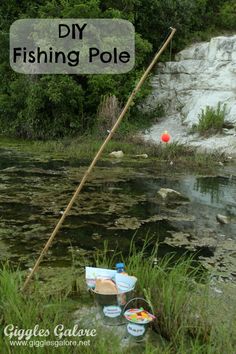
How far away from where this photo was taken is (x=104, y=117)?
11.0 m

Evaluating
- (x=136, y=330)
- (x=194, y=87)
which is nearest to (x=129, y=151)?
(x=194, y=87)

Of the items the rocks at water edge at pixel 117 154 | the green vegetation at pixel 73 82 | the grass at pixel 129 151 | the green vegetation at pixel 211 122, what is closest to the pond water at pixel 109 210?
the grass at pixel 129 151

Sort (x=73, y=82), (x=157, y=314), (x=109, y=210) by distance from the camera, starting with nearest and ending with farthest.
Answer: (x=157, y=314), (x=109, y=210), (x=73, y=82)

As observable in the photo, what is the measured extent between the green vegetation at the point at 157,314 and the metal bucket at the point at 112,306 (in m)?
0.07

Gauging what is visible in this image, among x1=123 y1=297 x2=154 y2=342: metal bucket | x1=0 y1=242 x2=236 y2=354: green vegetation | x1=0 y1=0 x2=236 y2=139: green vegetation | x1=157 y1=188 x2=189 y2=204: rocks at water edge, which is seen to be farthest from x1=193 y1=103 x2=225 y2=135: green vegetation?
x1=123 y1=297 x2=154 y2=342: metal bucket

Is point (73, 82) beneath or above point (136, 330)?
above

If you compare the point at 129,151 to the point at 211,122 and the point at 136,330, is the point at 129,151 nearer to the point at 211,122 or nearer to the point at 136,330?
the point at 211,122

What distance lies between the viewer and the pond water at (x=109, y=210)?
164 inches

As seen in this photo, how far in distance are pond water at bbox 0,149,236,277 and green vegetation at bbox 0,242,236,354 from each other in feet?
3.81

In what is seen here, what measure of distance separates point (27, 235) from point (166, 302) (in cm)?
230

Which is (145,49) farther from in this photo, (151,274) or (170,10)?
(151,274)

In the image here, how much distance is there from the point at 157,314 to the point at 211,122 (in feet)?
28.5

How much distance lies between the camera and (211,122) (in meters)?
10.6

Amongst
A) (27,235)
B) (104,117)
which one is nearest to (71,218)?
(27,235)
